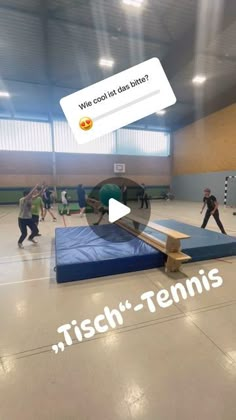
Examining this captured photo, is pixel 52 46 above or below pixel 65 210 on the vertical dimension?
above

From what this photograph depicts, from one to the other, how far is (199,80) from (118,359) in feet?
41.6

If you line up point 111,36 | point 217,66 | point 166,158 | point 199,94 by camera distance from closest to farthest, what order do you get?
point 111,36 < point 217,66 < point 199,94 < point 166,158

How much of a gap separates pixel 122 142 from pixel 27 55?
10301 millimetres

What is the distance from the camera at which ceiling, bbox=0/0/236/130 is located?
260 inches

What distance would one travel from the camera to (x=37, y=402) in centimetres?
150

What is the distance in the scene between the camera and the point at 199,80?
10.9 meters

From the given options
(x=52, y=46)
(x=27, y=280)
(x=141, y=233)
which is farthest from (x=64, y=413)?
(x=52, y=46)

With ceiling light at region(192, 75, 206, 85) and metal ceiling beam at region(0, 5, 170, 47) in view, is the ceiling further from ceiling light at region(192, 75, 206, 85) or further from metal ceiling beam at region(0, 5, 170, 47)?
ceiling light at region(192, 75, 206, 85)

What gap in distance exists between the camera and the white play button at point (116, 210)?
599 cm

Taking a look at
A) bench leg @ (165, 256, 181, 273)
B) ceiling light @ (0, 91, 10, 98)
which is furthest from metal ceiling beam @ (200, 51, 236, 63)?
ceiling light @ (0, 91, 10, 98)

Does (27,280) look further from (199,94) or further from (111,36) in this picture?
(199,94)

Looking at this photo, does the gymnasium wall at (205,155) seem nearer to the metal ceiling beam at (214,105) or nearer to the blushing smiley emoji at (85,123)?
the metal ceiling beam at (214,105)

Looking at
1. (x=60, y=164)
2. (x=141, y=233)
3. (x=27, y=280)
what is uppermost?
(x=60, y=164)

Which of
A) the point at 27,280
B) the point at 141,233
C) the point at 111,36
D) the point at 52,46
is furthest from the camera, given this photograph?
the point at 52,46
